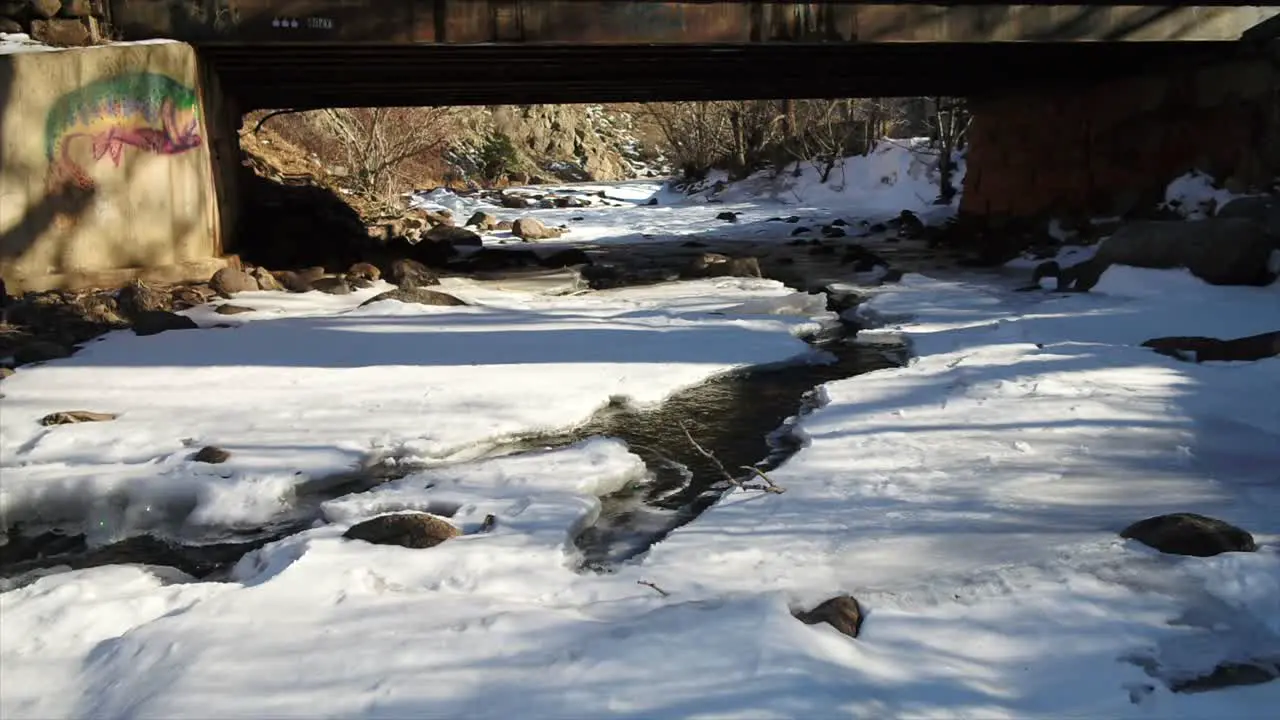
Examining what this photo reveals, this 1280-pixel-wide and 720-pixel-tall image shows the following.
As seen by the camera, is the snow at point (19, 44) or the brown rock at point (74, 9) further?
the brown rock at point (74, 9)

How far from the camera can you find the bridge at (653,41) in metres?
8.93

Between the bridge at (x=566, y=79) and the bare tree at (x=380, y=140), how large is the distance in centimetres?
669

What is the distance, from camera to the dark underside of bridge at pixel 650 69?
10.4 metres

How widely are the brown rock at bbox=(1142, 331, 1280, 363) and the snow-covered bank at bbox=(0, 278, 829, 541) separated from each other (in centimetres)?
245

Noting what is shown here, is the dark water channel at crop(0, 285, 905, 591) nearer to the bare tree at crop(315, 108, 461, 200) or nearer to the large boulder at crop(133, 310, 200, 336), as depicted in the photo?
the large boulder at crop(133, 310, 200, 336)

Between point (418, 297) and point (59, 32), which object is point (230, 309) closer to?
point (418, 297)

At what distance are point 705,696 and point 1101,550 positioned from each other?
1.58 m

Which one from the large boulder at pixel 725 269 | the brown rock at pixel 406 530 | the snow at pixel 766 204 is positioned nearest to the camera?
the brown rock at pixel 406 530

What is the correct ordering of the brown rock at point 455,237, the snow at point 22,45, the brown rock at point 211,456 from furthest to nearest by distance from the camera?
1. the brown rock at point 455,237
2. the snow at point 22,45
3. the brown rock at point 211,456

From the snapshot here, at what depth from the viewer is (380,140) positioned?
21703mm

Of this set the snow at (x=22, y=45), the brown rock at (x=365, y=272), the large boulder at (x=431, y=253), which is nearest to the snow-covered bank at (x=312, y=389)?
the brown rock at (x=365, y=272)

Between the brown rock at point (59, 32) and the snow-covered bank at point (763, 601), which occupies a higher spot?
the brown rock at point (59, 32)

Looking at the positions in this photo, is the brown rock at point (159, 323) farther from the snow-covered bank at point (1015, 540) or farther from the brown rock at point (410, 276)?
the snow-covered bank at point (1015, 540)

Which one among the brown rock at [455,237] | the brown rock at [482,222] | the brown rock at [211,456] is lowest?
the brown rock at [211,456]
